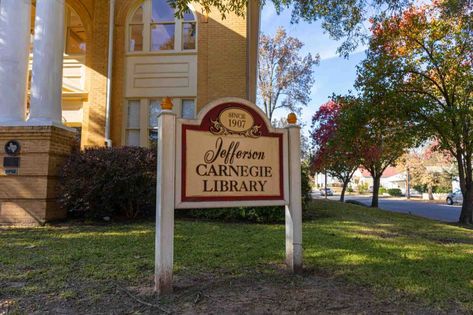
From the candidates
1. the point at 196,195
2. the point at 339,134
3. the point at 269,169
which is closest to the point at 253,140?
the point at 269,169

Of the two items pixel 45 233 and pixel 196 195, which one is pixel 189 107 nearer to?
pixel 45 233

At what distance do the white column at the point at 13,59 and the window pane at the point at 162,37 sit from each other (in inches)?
204

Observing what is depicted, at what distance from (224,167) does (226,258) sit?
158 cm

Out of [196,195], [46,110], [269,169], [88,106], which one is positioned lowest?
[196,195]

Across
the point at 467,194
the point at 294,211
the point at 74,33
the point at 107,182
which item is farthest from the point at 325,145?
the point at 294,211

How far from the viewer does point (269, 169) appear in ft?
14.9

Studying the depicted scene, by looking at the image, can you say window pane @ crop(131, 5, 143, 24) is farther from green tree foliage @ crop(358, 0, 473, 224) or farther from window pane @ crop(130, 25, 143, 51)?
green tree foliage @ crop(358, 0, 473, 224)

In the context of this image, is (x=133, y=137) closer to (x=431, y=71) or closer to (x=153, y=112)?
(x=153, y=112)

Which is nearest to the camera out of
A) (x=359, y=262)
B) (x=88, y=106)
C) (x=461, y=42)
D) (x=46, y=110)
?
(x=359, y=262)

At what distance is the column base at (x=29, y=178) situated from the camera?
26.5ft

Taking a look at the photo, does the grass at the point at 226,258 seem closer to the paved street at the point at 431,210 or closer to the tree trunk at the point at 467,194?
the tree trunk at the point at 467,194

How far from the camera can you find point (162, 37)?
13492 millimetres

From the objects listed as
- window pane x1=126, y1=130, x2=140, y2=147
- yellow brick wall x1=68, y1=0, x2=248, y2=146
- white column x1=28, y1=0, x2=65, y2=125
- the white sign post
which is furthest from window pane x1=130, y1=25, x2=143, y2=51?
the white sign post

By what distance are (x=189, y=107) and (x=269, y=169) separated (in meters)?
9.09
